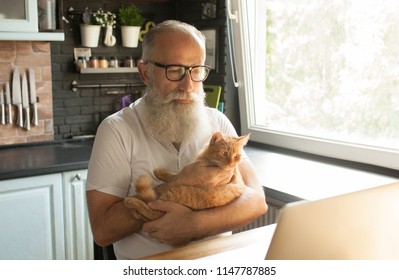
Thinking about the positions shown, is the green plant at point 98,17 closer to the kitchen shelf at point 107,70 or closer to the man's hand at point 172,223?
the kitchen shelf at point 107,70

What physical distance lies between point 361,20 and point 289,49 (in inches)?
20.8

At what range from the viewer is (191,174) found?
135 cm

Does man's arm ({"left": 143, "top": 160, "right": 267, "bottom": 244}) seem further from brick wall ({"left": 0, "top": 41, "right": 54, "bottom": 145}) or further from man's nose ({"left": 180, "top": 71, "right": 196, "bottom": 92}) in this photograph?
brick wall ({"left": 0, "top": 41, "right": 54, "bottom": 145})

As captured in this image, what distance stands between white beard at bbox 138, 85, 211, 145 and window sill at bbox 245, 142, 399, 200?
617mm

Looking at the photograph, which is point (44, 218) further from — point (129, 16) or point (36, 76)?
point (129, 16)

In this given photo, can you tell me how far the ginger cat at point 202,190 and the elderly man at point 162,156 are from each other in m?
0.02

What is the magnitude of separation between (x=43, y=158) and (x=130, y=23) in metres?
1.17

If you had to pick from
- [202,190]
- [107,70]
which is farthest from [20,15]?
[202,190]

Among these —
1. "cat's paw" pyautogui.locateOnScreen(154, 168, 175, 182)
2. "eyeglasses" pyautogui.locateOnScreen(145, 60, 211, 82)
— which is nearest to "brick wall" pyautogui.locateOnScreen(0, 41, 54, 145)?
"eyeglasses" pyautogui.locateOnScreen(145, 60, 211, 82)

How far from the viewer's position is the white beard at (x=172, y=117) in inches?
58.4

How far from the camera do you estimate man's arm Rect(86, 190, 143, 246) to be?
134 cm

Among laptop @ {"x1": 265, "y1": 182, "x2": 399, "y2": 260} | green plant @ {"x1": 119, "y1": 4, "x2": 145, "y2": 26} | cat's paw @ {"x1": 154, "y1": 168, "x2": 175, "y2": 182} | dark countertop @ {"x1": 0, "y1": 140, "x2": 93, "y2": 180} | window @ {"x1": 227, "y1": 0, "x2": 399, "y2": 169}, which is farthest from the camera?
green plant @ {"x1": 119, "y1": 4, "x2": 145, "y2": 26}

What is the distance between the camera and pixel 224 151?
137 cm

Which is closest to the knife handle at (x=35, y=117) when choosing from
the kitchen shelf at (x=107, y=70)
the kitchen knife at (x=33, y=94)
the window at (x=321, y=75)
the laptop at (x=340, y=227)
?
the kitchen knife at (x=33, y=94)
